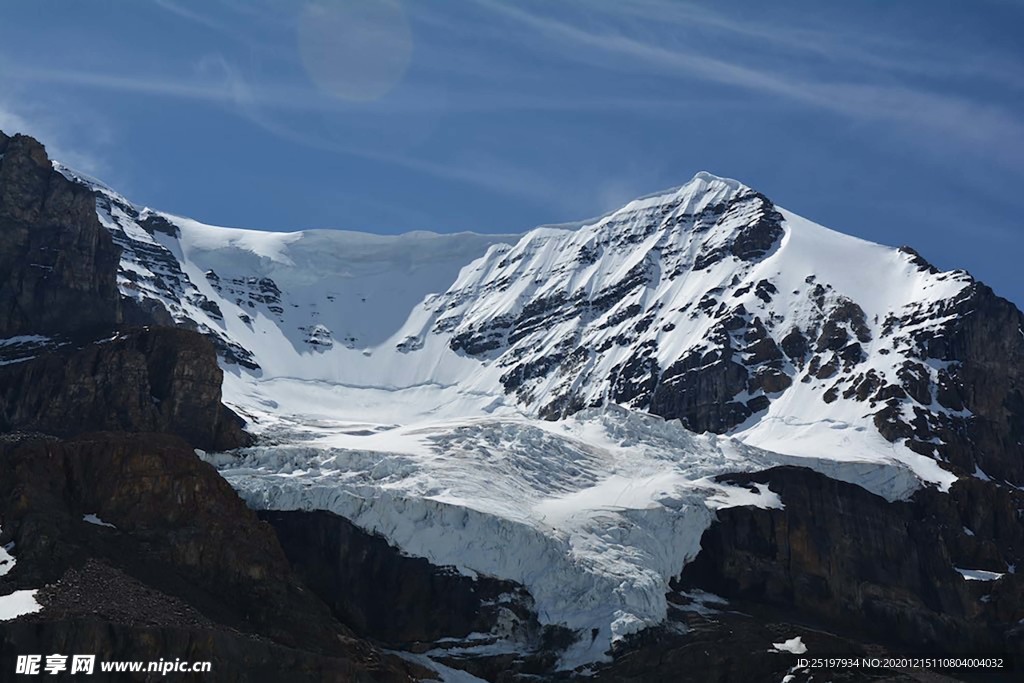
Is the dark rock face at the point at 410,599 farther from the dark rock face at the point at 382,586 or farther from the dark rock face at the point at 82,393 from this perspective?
the dark rock face at the point at 82,393

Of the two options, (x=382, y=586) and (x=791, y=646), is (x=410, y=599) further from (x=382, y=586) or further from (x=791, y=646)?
(x=791, y=646)

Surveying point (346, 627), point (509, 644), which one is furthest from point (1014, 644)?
point (346, 627)

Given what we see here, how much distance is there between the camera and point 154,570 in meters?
155

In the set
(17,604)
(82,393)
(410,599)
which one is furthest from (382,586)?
(17,604)

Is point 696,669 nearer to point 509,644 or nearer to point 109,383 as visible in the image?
point 509,644

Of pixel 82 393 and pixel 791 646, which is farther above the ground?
pixel 82 393

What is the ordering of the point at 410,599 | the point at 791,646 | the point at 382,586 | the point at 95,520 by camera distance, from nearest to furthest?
the point at 95,520, the point at 791,646, the point at 410,599, the point at 382,586

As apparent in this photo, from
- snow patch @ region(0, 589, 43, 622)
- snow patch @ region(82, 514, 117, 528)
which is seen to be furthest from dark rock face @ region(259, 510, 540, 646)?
snow patch @ region(0, 589, 43, 622)

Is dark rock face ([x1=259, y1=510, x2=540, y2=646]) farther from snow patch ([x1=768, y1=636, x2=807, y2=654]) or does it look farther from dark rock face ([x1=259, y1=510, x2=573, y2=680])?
snow patch ([x1=768, y1=636, x2=807, y2=654])

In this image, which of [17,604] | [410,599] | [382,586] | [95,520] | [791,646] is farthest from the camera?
[382,586]

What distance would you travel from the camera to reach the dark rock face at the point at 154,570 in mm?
137625

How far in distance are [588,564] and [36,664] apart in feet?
229

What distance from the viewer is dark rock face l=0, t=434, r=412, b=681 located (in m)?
138

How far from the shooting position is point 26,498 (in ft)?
504
